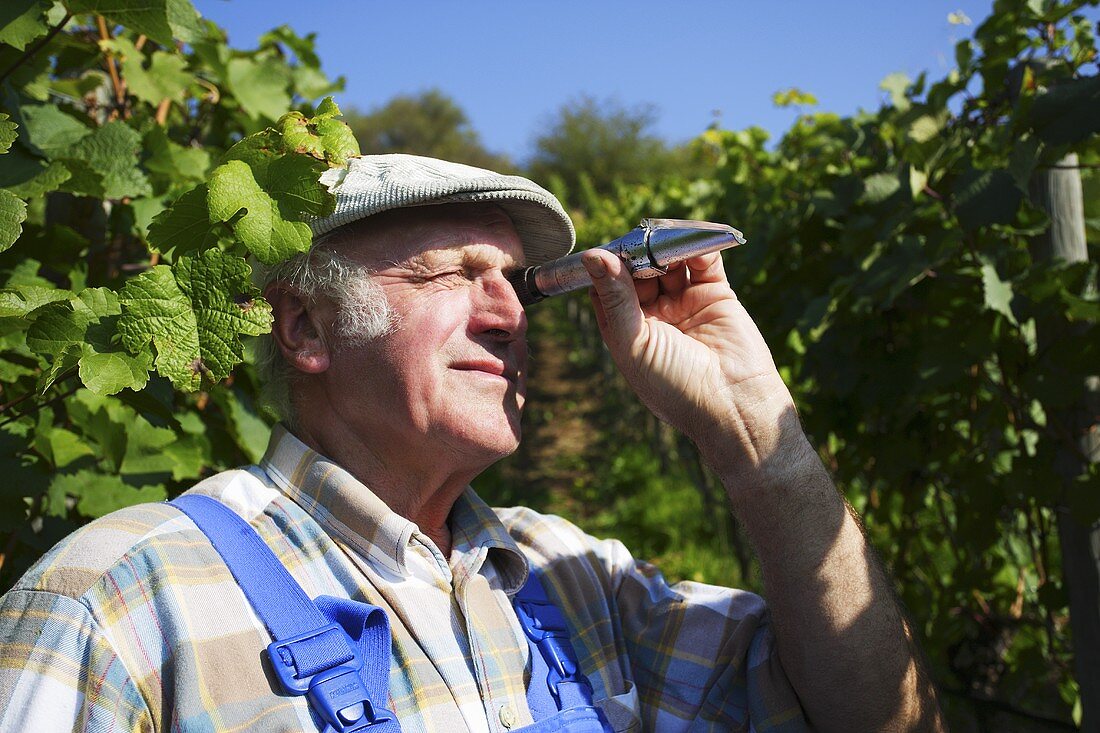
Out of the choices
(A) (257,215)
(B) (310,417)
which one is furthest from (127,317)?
(B) (310,417)

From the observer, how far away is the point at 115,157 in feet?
6.29

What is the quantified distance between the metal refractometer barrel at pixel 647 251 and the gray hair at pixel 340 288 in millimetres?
300

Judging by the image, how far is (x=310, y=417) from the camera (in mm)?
1820

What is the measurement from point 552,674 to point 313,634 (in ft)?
1.64

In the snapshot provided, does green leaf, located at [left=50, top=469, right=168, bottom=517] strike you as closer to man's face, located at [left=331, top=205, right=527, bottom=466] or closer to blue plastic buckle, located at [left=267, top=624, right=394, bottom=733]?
man's face, located at [left=331, top=205, right=527, bottom=466]

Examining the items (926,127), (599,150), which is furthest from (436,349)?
(599,150)

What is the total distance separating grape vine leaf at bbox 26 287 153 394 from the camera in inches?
50.4

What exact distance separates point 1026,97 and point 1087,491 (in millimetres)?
961

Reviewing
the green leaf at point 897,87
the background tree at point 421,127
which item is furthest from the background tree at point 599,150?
the green leaf at point 897,87

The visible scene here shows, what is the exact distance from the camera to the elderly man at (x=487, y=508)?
63.4 inches

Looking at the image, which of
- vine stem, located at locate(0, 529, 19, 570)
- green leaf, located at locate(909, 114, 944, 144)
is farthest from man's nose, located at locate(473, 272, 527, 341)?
green leaf, located at locate(909, 114, 944, 144)

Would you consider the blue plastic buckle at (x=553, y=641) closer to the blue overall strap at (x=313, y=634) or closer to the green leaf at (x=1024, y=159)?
the blue overall strap at (x=313, y=634)

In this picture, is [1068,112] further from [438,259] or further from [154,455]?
[154,455]

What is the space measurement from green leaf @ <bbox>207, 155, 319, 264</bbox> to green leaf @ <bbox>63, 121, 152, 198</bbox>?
1.96ft
